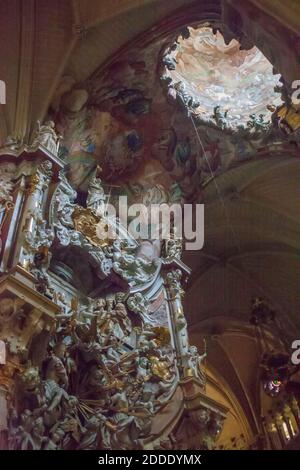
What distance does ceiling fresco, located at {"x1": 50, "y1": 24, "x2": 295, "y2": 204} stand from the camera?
9.43 metres

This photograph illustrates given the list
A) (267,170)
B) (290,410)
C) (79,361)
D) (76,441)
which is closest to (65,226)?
(79,361)

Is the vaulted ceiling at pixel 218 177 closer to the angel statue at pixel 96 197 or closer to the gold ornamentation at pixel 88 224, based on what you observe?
the angel statue at pixel 96 197

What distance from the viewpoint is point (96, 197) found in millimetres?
8688

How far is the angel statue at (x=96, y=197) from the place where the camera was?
8485 mm

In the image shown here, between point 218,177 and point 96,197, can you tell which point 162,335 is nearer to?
point 96,197

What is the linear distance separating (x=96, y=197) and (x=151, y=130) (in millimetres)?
2376

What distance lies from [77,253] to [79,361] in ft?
5.32

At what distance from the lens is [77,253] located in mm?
7711

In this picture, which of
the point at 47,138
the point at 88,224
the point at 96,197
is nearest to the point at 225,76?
the point at 96,197

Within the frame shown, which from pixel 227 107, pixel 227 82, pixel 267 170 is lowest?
pixel 267 170

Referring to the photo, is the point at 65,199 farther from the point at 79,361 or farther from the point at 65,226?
the point at 79,361

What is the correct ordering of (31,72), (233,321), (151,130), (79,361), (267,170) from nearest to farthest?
(79,361) → (31,72) → (151,130) → (267,170) → (233,321)

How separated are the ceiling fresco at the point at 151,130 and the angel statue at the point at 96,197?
8.9 inches

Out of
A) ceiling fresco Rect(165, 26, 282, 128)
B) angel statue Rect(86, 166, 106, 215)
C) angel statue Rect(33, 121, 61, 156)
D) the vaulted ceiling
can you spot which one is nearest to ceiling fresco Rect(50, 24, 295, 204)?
ceiling fresco Rect(165, 26, 282, 128)
